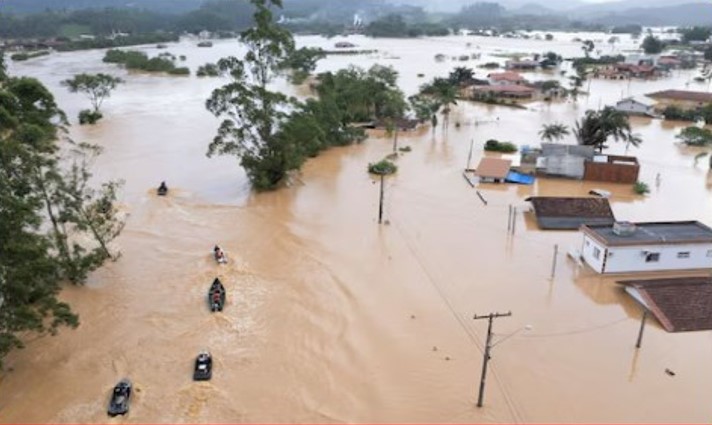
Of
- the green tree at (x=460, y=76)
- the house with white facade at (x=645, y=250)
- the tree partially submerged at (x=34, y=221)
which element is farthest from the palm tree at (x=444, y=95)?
the tree partially submerged at (x=34, y=221)

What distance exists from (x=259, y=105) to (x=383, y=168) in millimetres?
9070

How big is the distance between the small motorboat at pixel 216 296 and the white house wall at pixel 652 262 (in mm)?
14725

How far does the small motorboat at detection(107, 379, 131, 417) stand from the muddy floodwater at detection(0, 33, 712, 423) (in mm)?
248

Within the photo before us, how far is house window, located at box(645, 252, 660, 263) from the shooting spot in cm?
2286

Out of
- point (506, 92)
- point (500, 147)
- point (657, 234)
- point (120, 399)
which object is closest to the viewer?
point (120, 399)

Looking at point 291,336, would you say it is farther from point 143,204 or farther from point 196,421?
point 143,204

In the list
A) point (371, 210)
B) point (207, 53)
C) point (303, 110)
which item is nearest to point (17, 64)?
point (207, 53)

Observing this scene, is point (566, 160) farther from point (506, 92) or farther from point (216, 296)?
point (506, 92)

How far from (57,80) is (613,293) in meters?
77.3

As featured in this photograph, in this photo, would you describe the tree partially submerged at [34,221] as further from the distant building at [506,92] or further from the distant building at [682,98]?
the distant building at [682,98]

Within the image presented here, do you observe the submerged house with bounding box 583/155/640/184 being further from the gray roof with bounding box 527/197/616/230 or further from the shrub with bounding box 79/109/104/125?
the shrub with bounding box 79/109/104/125

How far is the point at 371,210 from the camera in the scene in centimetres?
3011

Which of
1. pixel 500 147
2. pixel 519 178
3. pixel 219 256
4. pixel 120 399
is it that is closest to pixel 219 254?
pixel 219 256

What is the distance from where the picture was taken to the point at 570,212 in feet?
93.2
